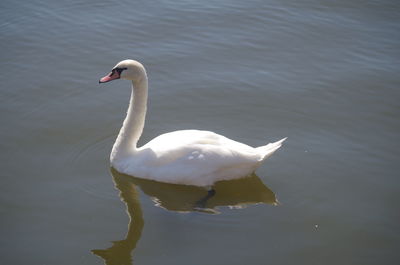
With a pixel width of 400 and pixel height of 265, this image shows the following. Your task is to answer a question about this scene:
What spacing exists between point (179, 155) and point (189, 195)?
60 centimetres

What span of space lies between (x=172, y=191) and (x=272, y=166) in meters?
1.61

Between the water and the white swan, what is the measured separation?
0.27 m

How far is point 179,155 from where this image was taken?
7.57 m

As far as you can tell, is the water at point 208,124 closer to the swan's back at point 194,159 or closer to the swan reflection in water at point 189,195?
the swan reflection in water at point 189,195

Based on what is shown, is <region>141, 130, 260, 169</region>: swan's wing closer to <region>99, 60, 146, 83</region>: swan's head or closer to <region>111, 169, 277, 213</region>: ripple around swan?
<region>111, 169, 277, 213</region>: ripple around swan

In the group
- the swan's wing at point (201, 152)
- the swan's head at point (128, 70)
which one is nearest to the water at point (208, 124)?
the swan's wing at point (201, 152)

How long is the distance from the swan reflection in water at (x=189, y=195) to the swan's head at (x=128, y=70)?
1398mm

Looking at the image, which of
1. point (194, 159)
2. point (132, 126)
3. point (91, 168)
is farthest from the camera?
point (91, 168)

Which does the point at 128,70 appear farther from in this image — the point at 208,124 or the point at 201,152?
the point at 208,124

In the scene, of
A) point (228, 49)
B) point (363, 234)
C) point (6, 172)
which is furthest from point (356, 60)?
point (6, 172)

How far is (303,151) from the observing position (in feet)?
28.2

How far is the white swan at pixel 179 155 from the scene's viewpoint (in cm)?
757

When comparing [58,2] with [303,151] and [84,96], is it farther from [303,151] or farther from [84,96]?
[303,151]

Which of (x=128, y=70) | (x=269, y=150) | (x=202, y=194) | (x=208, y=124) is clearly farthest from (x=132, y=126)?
(x=269, y=150)
